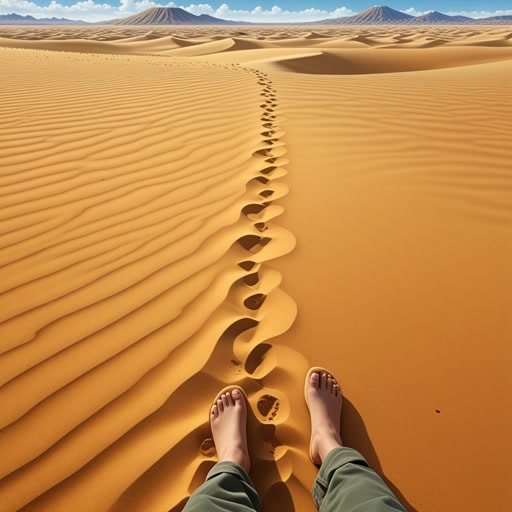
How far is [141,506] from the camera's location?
1.06 m

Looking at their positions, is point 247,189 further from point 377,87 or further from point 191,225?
point 377,87

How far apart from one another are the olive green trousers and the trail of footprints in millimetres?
184

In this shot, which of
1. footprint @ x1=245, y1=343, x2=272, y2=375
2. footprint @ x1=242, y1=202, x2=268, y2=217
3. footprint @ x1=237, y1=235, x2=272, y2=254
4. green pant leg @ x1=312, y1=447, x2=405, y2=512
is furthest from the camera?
footprint @ x1=242, y1=202, x2=268, y2=217

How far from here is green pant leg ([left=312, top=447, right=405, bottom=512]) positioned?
3.17ft

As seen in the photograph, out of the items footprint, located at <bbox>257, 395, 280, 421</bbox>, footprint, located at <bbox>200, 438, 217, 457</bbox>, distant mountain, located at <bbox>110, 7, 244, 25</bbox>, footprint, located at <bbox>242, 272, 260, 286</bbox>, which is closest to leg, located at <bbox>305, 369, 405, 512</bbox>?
footprint, located at <bbox>257, 395, 280, 421</bbox>

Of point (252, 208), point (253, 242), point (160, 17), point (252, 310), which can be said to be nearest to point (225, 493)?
point (252, 310)

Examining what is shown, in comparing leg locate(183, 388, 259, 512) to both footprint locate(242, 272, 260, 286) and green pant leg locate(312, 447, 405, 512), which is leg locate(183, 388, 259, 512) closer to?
green pant leg locate(312, 447, 405, 512)

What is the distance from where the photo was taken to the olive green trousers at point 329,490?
970 millimetres

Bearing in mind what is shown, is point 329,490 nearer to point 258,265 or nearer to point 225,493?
point 225,493

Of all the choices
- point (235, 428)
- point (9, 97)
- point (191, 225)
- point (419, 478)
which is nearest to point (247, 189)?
point (191, 225)

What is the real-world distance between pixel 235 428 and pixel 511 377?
39.2 inches

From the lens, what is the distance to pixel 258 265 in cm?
194

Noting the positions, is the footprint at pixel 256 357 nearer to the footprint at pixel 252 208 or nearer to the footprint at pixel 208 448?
the footprint at pixel 208 448

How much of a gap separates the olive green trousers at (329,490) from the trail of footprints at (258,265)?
18cm
